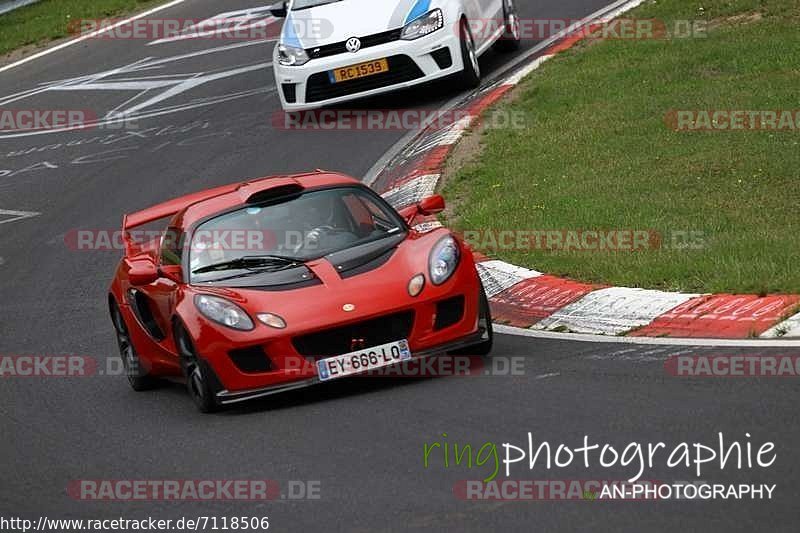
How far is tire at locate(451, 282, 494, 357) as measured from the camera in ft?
30.6

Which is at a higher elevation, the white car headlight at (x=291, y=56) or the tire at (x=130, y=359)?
the white car headlight at (x=291, y=56)

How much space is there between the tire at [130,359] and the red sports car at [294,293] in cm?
2

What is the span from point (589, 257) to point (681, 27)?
307 inches

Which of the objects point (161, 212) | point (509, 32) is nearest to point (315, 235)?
point (161, 212)

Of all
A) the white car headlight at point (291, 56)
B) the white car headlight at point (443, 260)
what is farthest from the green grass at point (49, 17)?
the white car headlight at point (443, 260)

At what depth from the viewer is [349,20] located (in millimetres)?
17469

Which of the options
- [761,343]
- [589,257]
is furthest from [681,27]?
[761,343]

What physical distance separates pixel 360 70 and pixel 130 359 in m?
7.33

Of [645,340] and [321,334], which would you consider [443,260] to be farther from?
[645,340]

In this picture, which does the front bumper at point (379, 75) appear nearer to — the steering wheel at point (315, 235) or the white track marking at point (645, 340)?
the white track marking at point (645, 340)

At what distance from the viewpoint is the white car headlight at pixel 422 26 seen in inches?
679

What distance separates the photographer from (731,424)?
23.5ft

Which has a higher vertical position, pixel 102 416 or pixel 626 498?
pixel 626 498

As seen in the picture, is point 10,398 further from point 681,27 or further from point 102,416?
point 681,27
